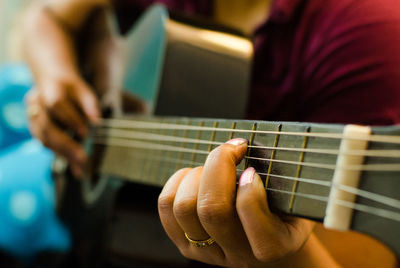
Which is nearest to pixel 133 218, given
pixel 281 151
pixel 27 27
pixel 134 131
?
pixel 134 131

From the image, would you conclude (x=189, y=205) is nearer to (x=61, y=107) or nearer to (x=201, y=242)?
(x=201, y=242)

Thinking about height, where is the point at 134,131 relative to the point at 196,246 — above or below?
above

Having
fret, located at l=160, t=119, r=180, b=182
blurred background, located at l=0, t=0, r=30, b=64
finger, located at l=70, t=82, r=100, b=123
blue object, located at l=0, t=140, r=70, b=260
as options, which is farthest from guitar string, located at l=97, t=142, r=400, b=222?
blurred background, located at l=0, t=0, r=30, b=64

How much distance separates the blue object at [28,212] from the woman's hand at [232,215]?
61 centimetres

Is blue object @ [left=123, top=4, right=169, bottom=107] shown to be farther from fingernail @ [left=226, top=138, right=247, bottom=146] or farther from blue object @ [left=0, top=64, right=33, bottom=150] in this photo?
blue object @ [left=0, top=64, right=33, bottom=150]

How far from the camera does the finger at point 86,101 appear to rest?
82 cm

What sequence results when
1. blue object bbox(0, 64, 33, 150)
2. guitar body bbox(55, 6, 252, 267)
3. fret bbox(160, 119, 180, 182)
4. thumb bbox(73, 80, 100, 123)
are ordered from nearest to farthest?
1. fret bbox(160, 119, 180, 182)
2. guitar body bbox(55, 6, 252, 267)
3. thumb bbox(73, 80, 100, 123)
4. blue object bbox(0, 64, 33, 150)

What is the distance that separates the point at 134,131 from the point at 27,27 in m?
0.66

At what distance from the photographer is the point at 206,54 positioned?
64cm

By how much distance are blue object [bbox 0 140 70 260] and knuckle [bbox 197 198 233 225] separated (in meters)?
0.64

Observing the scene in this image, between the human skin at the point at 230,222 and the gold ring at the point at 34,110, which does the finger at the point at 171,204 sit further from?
Answer: the gold ring at the point at 34,110

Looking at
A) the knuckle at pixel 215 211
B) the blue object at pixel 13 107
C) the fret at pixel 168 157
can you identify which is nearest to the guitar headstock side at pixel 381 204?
the knuckle at pixel 215 211

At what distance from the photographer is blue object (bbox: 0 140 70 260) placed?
0.90 metres

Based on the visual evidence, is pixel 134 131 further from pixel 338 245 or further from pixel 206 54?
pixel 338 245
